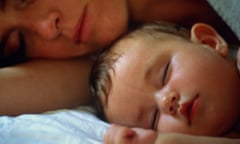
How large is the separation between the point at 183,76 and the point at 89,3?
34 centimetres

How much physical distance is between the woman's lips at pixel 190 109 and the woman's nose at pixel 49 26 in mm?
396

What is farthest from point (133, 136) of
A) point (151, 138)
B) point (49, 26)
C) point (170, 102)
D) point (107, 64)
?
point (49, 26)

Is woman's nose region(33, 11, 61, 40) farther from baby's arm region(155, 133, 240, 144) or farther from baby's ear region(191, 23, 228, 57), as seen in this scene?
baby's arm region(155, 133, 240, 144)

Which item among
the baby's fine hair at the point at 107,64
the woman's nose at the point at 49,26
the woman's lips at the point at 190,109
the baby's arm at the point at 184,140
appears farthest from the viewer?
the woman's nose at the point at 49,26

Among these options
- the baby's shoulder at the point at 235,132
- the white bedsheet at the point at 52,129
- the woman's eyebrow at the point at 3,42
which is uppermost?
the woman's eyebrow at the point at 3,42

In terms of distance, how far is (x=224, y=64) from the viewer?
0.99 m

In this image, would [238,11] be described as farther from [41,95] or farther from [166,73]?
[41,95]

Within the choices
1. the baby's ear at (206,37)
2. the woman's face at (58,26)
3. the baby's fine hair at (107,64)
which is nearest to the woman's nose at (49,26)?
the woman's face at (58,26)

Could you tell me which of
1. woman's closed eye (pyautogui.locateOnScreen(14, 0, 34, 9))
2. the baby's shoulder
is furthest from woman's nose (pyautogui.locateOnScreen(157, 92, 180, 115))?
woman's closed eye (pyautogui.locateOnScreen(14, 0, 34, 9))

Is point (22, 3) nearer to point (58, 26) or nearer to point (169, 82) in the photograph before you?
point (58, 26)

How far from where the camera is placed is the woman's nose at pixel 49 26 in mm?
1196

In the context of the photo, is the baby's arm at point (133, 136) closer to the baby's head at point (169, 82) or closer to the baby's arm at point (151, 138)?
the baby's arm at point (151, 138)

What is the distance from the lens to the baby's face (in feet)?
3.11

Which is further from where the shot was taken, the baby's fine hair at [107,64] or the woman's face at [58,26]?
the woman's face at [58,26]
